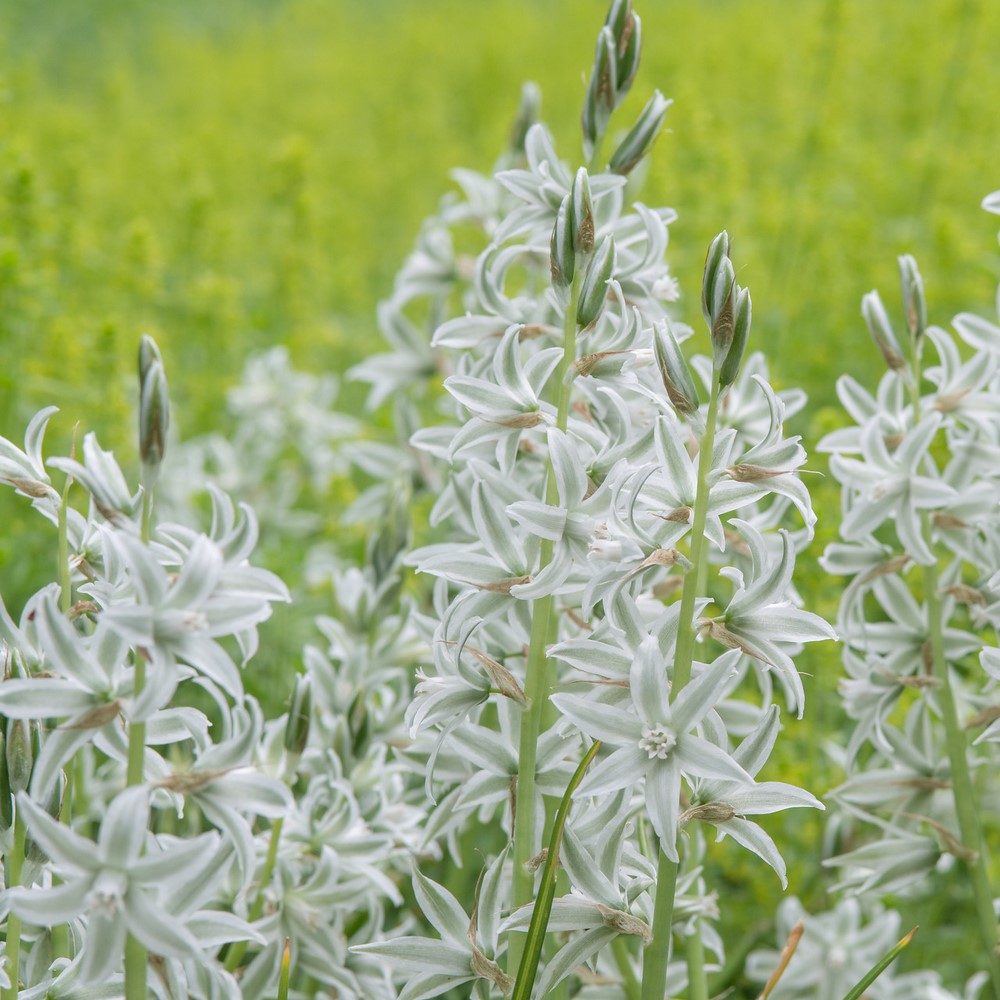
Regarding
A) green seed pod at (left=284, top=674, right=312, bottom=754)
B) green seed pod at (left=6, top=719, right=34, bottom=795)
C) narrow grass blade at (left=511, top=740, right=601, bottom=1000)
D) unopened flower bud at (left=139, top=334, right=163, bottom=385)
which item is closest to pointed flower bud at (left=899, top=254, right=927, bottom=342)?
narrow grass blade at (left=511, top=740, right=601, bottom=1000)

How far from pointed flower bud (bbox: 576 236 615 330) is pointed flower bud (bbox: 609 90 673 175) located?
39 cm

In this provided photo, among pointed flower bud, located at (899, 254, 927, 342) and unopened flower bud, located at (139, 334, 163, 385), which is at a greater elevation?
pointed flower bud, located at (899, 254, 927, 342)

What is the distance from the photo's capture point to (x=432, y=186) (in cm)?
754

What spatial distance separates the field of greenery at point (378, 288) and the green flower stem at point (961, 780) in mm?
64

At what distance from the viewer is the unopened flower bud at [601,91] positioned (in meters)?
1.85

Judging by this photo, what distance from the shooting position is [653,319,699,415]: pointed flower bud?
149 centimetres

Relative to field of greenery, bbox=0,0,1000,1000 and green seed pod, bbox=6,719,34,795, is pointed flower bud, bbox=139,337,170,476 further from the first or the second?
green seed pod, bbox=6,719,34,795

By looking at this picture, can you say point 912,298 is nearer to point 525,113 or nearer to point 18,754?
point 525,113

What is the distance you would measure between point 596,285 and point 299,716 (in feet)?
2.51

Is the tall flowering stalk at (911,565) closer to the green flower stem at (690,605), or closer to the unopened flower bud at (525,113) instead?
the green flower stem at (690,605)

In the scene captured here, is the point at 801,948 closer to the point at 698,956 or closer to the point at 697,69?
the point at 698,956

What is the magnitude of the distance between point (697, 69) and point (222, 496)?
21.5 feet

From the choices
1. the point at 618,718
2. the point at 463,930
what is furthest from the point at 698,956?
the point at 618,718

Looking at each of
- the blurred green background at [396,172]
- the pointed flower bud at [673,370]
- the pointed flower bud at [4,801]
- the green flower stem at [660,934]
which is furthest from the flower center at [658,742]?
the blurred green background at [396,172]
